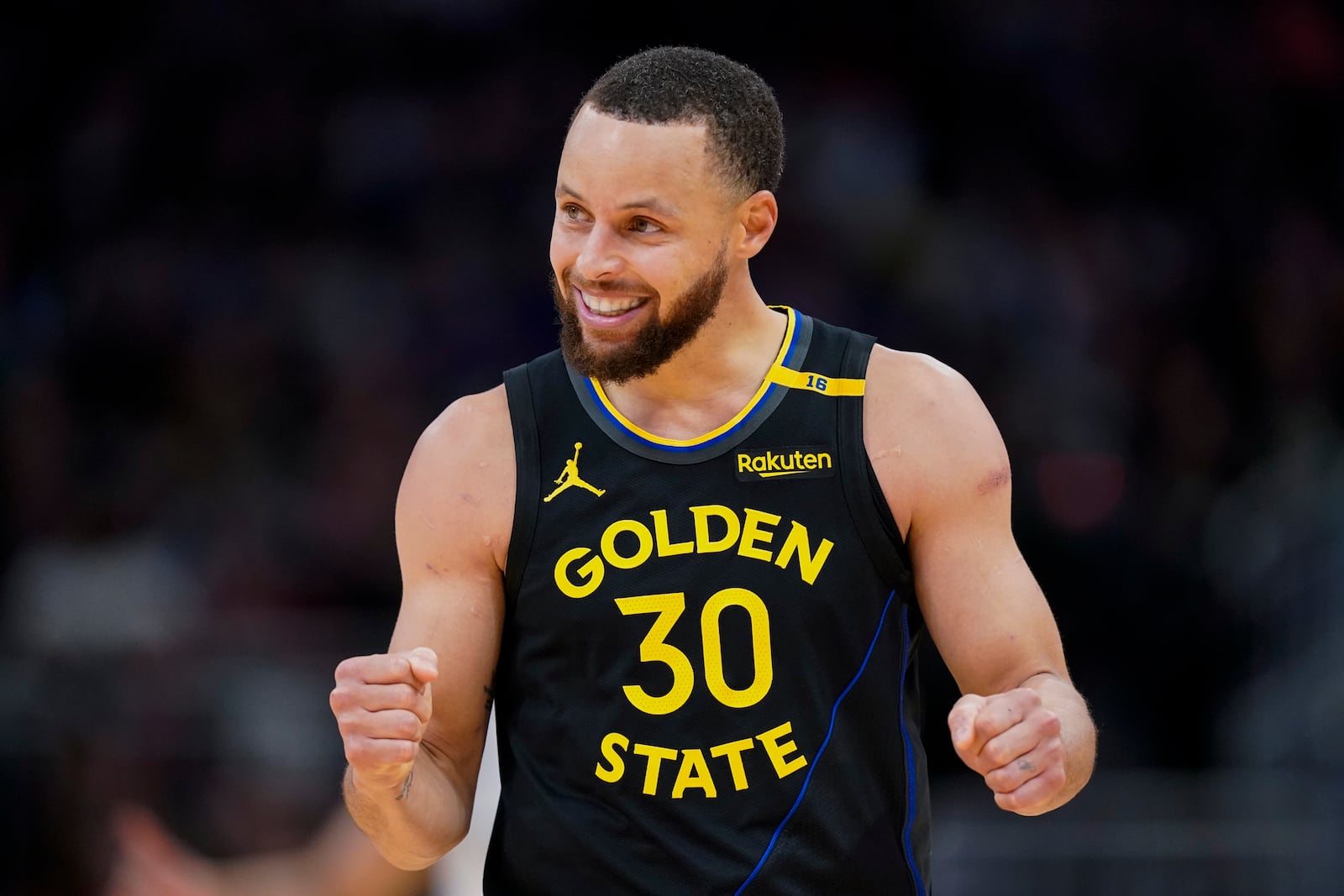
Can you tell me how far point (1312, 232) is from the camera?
8.83 m

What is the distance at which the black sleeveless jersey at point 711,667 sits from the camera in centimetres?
337

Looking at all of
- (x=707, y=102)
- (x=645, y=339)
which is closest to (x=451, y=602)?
(x=645, y=339)

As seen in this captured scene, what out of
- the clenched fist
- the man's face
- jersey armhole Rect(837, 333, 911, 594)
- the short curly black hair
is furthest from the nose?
the clenched fist

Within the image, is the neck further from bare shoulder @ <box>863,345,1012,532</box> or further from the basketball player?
bare shoulder @ <box>863,345,1012,532</box>

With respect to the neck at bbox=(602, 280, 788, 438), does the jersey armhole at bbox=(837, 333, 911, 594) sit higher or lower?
lower

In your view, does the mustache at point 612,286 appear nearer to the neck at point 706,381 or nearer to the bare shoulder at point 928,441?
the neck at point 706,381

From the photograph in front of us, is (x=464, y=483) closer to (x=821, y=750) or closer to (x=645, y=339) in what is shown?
(x=645, y=339)

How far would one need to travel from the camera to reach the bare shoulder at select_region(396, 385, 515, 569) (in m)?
3.53

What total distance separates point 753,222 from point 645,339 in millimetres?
398

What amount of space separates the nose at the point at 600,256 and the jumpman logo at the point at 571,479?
0.40 metres

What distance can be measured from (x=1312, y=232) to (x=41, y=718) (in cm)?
673

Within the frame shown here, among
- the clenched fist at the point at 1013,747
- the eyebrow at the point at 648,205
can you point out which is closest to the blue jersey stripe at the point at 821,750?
the clenched fist at the point at 1013,747

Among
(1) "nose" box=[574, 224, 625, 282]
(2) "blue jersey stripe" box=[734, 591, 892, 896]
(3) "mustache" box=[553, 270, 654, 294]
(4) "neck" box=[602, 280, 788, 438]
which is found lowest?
(2) "blue jersey stripe" box=[734, 591, 892, 896]

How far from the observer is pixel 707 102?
11.6 feet
